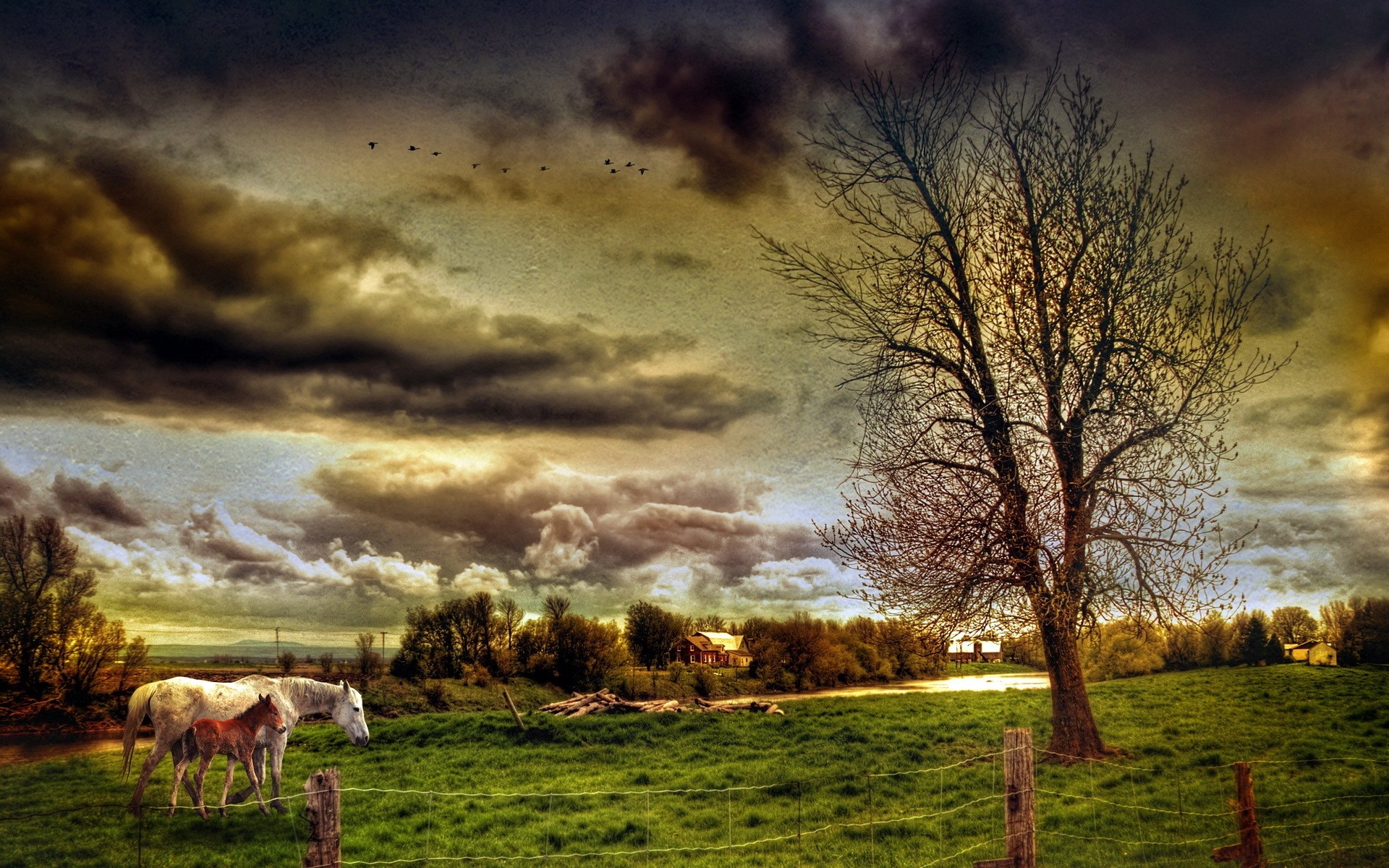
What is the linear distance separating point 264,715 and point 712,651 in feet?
48.2

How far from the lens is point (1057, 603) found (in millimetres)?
14438

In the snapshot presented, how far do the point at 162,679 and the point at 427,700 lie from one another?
9.19 meters

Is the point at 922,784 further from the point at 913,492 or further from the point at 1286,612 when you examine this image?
the point at 1286,612

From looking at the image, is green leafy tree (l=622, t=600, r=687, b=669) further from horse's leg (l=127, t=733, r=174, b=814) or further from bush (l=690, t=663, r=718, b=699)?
horse's leg (l=127, t=733, r=174, b=814)

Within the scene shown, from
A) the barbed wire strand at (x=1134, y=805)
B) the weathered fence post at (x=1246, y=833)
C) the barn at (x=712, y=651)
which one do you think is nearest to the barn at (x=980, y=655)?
the barn at (x=712, y=651)

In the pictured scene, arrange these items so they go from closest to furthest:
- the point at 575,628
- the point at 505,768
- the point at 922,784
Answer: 1. the point at 922,784
2. the point at 505,768
3. the point at 575,628

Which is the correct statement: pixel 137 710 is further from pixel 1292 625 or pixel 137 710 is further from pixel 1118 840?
pixel 1292 625

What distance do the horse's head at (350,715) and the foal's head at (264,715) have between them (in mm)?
1641

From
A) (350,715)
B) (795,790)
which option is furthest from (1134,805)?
(350,715)

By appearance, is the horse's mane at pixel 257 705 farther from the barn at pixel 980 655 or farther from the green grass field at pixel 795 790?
the barn at pixel 980 655

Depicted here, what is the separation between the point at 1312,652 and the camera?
87.1ft

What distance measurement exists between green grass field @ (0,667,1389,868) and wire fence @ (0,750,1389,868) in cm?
4

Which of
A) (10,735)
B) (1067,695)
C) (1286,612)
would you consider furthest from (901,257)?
(1286,612)

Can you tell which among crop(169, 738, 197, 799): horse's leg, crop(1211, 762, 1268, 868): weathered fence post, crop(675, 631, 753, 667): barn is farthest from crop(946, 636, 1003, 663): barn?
crop(169, 738, 197, 799): horse's leg
